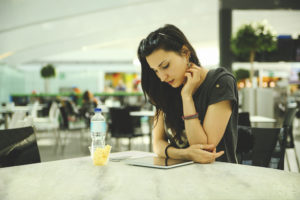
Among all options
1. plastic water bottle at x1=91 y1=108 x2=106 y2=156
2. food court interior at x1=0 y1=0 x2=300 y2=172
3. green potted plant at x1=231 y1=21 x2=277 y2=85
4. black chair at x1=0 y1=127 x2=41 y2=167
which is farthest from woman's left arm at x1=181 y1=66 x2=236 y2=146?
green potted plant at x1=231 y1=21 x2=277 y2=85

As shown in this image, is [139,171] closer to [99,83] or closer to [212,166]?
[212,166]

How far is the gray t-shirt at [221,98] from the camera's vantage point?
1.51m

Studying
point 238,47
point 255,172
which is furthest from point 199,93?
point 238,47

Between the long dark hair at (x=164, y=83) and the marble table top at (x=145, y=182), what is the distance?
0.46 metres

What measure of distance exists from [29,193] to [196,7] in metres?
8.92

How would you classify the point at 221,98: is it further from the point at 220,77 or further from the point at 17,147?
the point at 17,147

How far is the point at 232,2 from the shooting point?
7105 millimetres

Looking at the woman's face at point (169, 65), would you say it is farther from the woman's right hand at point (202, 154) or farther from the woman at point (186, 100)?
the woman's right hand at point (202, 154)

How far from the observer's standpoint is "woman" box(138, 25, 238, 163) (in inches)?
57.9

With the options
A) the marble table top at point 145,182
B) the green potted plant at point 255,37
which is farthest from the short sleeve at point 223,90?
the green potted plant at point 255,37

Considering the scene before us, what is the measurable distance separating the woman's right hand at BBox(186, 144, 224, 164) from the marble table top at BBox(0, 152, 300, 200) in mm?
39

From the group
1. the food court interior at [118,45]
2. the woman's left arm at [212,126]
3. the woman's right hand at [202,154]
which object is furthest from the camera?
the food court interior at [118,45]

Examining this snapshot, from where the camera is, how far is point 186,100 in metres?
1.54

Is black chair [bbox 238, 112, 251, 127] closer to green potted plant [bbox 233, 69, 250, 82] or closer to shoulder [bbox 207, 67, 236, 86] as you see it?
shoulder [bbox 207, 67, 236, 86]
